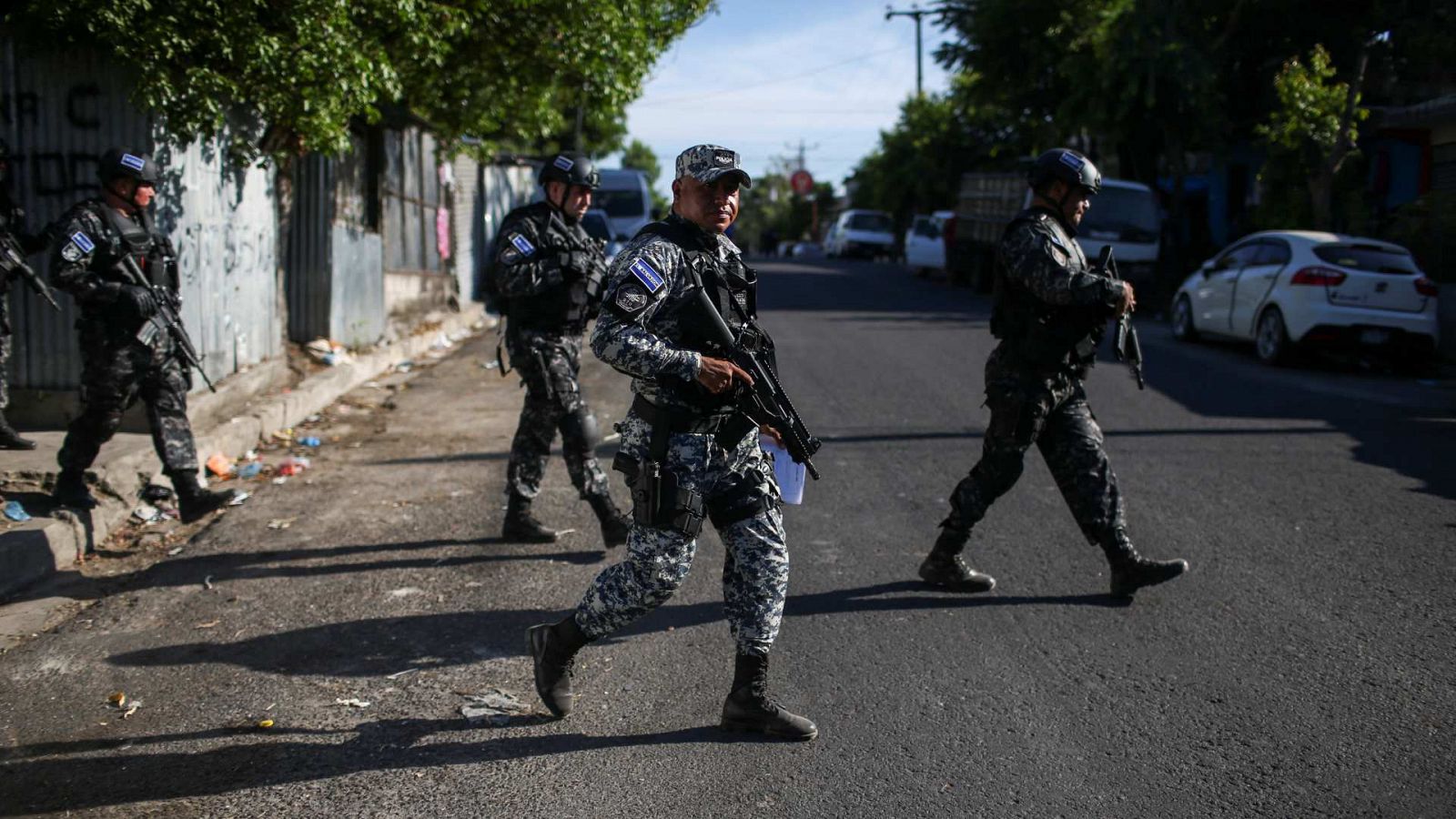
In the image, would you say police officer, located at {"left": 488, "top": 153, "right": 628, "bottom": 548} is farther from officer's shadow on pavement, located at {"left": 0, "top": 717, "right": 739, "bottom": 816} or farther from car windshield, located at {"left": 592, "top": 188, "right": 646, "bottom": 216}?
car windshield, located at {"left": 592, "top": 188, "right": 646, "bottom": 216}

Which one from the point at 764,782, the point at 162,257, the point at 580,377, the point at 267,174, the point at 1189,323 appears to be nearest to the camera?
the point at 764,782

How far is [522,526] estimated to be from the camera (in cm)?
627

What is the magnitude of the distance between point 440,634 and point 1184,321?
43.9ft

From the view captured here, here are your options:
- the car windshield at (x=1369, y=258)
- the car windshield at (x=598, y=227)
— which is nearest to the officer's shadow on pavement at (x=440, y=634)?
the car windshield at (x=1369, y=258)

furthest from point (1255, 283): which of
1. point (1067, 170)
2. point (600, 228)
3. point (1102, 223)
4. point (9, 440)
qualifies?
point (9, 440)

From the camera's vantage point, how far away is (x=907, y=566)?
586 cm

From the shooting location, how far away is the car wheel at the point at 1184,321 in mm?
16031

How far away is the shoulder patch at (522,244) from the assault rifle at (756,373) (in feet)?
7.19

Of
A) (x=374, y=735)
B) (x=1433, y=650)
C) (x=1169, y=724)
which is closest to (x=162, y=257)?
(x=374, y=735)

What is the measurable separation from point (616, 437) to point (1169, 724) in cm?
560

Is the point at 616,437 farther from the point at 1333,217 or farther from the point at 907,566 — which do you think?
the point at 1333,217

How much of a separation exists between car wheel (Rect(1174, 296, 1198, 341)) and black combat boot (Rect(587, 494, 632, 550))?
467 inches

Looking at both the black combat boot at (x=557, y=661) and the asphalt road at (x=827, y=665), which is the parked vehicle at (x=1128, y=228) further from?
the black combat boot at (x=557, y=661)

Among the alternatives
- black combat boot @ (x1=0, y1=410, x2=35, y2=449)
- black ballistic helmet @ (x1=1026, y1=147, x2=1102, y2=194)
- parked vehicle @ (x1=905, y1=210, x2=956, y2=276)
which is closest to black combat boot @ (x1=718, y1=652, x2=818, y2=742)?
black ballistic helmet @ (x1=1026, y1=147, x2=1102, y2=194)
